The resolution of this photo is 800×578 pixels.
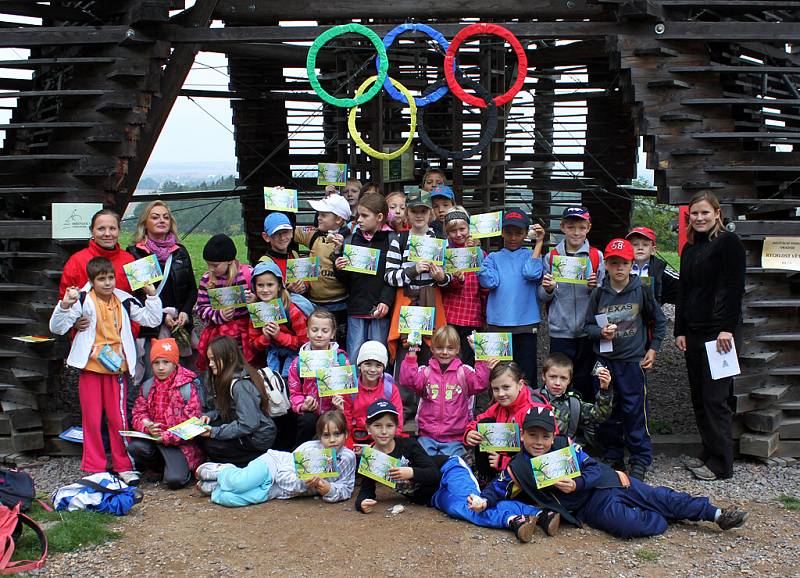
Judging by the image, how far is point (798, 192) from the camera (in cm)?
891

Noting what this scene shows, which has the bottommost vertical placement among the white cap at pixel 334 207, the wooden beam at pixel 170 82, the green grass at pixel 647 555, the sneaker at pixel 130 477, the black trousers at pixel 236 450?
the green grass at pixel 647 555

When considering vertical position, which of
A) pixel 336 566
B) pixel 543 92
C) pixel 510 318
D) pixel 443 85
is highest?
pixel 543 92

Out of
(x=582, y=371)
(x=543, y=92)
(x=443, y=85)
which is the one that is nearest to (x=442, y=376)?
(x=582, y=371)

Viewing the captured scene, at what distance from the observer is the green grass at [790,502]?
664 centimetres

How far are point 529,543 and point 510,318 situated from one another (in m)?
2.15

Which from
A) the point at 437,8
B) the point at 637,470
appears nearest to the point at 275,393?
the point at 637,470

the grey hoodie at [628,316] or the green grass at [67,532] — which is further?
the grey hoodie at [628,316]

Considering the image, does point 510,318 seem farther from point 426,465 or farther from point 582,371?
point 426,465

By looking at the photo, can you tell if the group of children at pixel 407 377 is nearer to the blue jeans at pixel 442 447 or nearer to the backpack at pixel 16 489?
the blue jeans at pixel 442 447

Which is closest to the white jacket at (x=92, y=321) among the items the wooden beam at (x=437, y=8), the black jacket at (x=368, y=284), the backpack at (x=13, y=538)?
the backpack at (x=13, y=538)

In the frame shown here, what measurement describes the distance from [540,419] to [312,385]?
2056mm

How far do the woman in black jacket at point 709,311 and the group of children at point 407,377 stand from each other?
35 cm

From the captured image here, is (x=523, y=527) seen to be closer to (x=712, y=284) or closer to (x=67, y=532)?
(x=712, y=284)

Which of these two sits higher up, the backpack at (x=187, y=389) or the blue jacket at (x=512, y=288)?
the blue jacket at (x=512, y=288)
